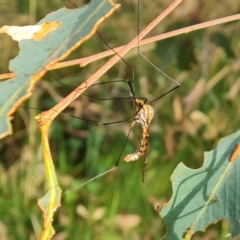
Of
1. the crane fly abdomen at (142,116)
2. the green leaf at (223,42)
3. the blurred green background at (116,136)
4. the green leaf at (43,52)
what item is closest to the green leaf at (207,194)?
the crane fly abdomen at (142,116)

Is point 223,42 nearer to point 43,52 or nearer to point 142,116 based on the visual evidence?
point 142,116

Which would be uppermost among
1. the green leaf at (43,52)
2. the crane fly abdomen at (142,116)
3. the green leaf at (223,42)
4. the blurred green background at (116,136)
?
the green leaf at (43,52)

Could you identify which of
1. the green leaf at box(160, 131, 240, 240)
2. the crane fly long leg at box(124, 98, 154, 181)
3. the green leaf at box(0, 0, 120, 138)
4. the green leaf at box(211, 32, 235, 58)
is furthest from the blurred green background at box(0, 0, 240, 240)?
the green leaf at box(0, 0, 120, 138)

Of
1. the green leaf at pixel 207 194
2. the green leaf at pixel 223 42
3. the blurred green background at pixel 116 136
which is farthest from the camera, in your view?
the blurred green background at pixel 116 136

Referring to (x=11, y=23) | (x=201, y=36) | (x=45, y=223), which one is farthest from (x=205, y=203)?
(x=11, y=23)

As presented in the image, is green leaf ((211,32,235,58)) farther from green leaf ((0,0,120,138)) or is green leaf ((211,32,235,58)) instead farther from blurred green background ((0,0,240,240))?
green leaf ((0,0,120,138))

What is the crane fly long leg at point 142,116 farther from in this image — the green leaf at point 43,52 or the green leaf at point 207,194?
the green leaf at point 43,52

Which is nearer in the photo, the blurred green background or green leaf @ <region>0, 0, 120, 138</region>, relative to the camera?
green leaf @ <region>0, 0, 120, 138</region>
